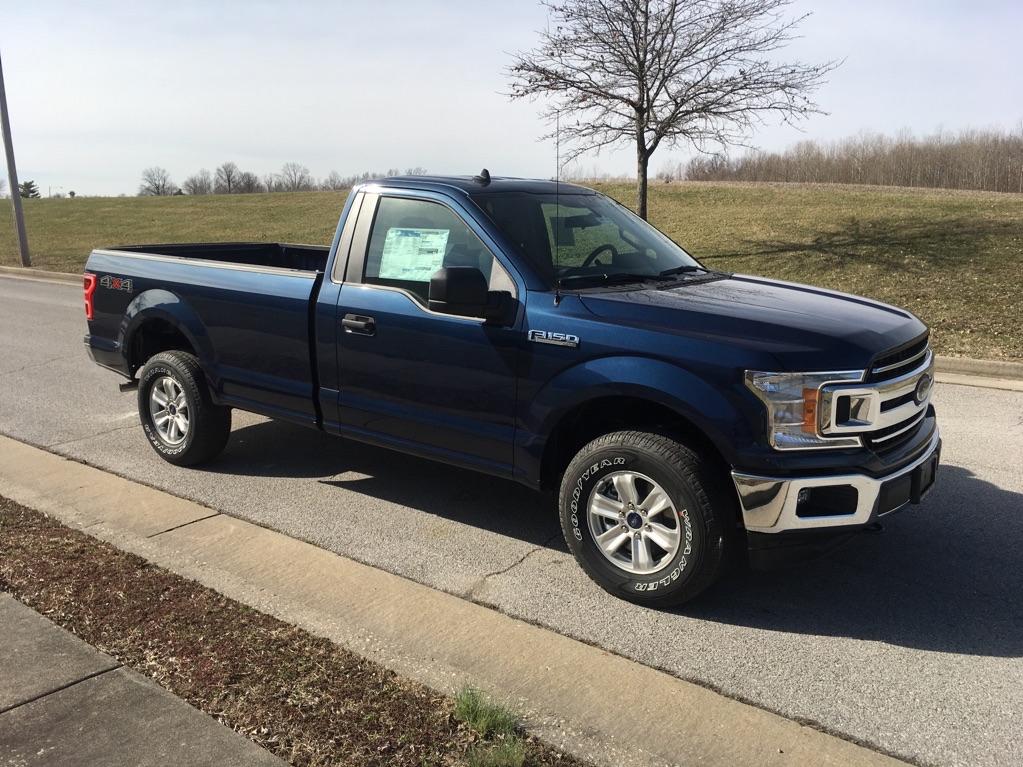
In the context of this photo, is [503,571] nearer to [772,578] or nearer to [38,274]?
[772,578]

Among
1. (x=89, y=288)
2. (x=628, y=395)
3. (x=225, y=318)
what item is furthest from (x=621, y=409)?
(x=89, y=288)

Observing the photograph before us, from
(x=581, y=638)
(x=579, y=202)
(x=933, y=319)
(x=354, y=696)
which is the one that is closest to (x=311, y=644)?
(x=354, y=696)

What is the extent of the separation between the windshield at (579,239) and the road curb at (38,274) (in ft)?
55.8

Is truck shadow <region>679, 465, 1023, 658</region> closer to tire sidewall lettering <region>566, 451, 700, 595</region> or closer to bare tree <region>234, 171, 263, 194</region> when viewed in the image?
tire sidewall lettering <region>566, 451, 700, 595</region>

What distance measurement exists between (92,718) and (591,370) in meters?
2.33

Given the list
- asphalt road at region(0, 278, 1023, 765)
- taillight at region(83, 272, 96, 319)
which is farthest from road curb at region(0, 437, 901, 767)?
taillight at region(83, 272, 96, 319)

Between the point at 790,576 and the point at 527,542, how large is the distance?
135 centimetres

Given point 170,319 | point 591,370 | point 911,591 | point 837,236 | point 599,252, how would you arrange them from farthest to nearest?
point 837,236, point 170,319, point 599,252, point 911,591, point 591,370

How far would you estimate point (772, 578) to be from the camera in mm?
4238

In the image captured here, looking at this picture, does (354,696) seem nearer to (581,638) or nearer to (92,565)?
(581,638)

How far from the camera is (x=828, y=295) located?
4.44m

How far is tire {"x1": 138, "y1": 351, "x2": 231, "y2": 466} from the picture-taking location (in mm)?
5746

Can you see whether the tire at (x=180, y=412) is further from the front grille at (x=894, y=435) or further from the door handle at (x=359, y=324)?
the front grille at (x=894, y=435)

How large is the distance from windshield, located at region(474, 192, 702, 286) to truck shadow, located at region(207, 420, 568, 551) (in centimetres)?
148
